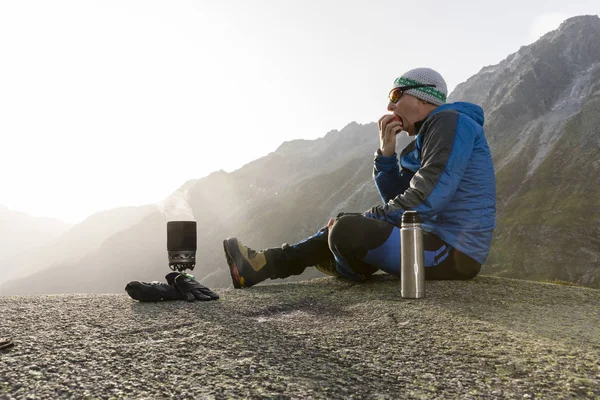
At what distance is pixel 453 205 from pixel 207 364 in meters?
3.73

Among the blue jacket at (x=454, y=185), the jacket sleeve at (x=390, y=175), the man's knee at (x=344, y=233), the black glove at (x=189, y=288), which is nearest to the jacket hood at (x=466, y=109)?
the blue jacket at (x=454, y=185)

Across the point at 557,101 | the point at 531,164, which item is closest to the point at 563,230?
the point at 531,164

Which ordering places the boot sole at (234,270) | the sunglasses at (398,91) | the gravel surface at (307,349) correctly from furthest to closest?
1. the boot sole at (234,270)
2. the sunglasses at (398,91)
3. the gravel surface at (307,349)

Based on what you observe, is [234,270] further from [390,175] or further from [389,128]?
[389,128]

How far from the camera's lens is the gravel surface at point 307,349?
86.7 inches

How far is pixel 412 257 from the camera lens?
468cm

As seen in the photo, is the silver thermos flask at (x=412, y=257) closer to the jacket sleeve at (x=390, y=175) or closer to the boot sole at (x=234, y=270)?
the jacket sleeve at (x=390, y=175)

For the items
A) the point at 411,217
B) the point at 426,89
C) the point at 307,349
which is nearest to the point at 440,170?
the point at 411,217

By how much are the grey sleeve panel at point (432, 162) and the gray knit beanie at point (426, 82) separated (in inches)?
27.9

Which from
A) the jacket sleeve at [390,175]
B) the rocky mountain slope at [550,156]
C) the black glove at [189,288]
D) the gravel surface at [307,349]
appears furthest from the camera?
the rocky mountain slope at [550,156]

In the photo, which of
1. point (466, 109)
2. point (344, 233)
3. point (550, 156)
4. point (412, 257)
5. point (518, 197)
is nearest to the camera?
point (412, 257)

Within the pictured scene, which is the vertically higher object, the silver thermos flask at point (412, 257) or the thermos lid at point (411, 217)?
the thermos lid at point (411, 217)

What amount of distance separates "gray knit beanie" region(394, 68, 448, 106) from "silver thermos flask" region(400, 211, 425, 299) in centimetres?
191

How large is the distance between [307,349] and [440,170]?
2813mm
